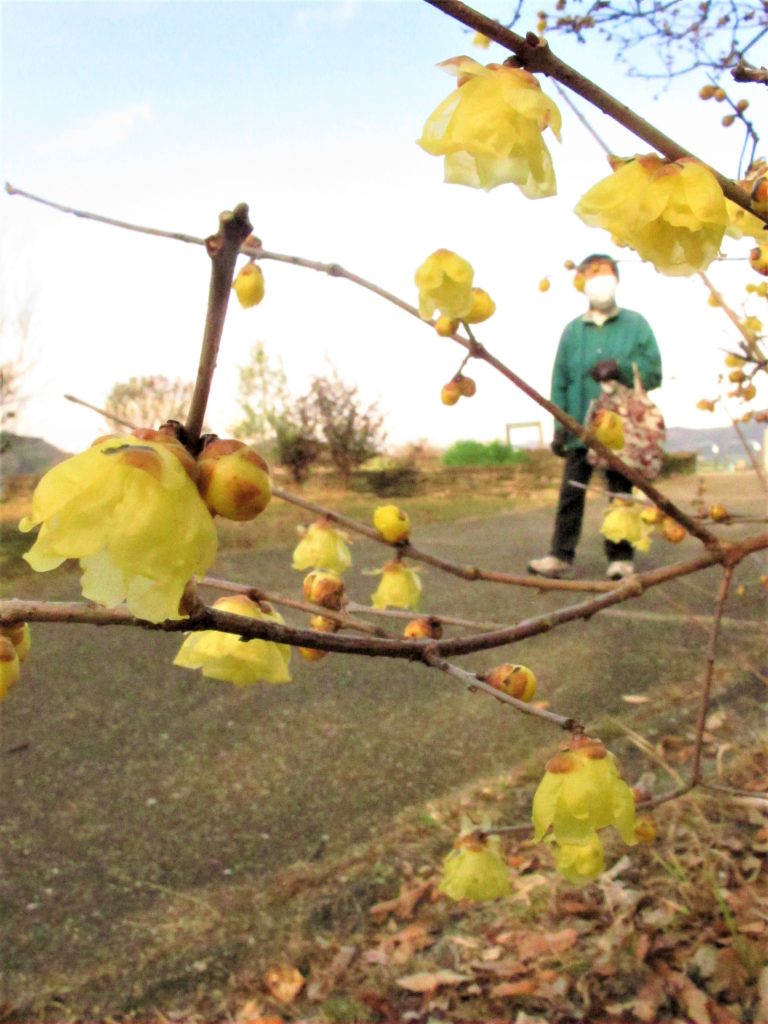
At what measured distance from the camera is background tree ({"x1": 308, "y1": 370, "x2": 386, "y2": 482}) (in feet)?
38.6

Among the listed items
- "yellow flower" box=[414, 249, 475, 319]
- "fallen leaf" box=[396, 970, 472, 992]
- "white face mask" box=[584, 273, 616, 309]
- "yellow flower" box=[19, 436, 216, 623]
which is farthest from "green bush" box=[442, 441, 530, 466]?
"yellow flower" box=[19, 436, 216, 623]

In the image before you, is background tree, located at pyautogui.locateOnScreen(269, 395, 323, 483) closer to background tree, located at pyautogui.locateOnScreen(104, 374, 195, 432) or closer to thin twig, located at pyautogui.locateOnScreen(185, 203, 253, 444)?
background tree, located at pyautogui.locateOnScreen(104, 374, 195, 432)

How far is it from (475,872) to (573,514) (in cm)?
328

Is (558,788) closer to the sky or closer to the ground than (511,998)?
closer to the sky

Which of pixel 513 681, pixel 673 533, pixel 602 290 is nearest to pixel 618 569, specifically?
pixel 602 290

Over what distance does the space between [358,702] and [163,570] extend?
2378mm

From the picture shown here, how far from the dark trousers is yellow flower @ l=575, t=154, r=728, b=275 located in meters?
3.69

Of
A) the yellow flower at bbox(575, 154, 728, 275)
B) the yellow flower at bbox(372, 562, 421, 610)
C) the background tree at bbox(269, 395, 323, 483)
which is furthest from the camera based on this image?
the background tree at bbox(269, 395, 323, 483)

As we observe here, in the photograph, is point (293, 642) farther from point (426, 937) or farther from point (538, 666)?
point (538, 666)

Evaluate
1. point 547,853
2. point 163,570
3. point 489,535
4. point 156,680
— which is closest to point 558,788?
point 163,570

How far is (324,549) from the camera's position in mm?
1783

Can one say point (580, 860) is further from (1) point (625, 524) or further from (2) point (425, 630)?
(1) point (625, 524)

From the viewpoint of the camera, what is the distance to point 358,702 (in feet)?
9.34

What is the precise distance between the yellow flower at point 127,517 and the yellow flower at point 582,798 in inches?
23.5
